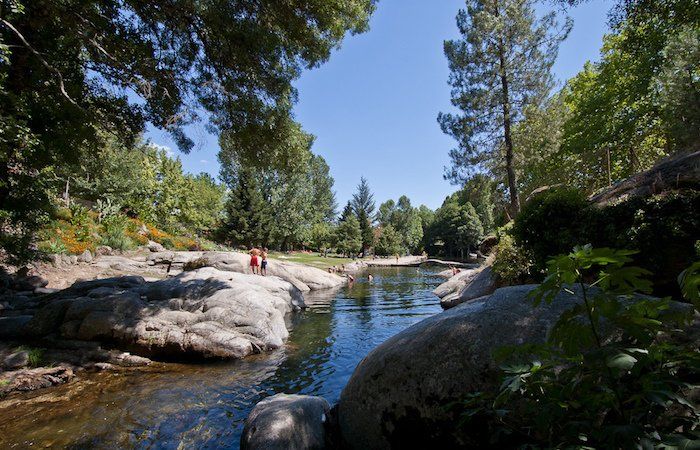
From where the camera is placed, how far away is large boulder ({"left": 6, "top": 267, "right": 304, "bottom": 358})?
8180 millimetres

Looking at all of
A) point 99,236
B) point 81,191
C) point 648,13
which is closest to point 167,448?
point 648,13

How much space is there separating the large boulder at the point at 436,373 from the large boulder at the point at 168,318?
5410 millimetres

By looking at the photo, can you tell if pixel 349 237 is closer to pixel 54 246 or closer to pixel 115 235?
pixel 115 235

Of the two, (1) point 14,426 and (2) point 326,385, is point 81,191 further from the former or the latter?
(2) point 326,385

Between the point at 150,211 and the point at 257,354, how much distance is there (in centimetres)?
2582

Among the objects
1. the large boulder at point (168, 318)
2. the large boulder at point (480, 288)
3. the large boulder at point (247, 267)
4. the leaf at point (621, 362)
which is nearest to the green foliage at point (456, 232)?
the large boulder at point (247, 267)

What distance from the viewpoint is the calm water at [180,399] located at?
15.9 ft

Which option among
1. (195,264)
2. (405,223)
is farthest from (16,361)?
(405,223)

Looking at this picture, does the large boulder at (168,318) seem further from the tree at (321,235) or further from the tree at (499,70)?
the tree at (321,235)

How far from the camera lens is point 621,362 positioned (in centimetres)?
132

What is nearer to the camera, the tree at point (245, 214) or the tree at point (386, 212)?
the tree at point (245, 214)

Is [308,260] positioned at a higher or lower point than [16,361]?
higher

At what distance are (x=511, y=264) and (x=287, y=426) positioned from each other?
32.0 feet

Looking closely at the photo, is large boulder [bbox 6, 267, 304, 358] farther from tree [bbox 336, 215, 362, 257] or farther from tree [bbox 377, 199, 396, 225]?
tree [bbox 377, 199, 396, 225]
